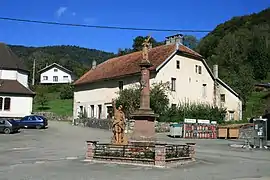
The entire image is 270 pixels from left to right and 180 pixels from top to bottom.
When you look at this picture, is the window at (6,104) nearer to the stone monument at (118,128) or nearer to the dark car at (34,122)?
the dark car at (34,122)

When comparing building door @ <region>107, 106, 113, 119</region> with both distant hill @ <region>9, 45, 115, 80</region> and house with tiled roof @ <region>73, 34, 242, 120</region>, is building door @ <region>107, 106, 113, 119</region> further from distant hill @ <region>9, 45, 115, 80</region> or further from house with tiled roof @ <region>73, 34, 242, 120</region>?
distant hill @ <region>9, 45, 115, 80</region>

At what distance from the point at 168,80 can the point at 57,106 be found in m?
33.0

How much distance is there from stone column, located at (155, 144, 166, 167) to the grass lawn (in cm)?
4997

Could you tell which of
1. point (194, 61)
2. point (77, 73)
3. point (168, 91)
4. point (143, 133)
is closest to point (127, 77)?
point (168, 91)

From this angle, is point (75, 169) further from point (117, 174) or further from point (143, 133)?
point (143, 133)

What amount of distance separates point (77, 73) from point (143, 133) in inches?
3609

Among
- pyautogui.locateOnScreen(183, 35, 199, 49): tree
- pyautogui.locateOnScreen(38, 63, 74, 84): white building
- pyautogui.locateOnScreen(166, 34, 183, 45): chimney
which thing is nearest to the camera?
pyautogui.locateOnScreen(166, 34, 183, 45): chimney

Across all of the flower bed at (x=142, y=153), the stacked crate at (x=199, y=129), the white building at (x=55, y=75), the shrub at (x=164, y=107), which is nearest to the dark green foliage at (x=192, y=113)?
the shrub at (x=164, y=107)

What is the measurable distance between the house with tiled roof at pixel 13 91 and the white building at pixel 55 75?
45.8 m

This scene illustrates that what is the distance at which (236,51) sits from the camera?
8575 cm

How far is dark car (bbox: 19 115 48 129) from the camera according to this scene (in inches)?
1801

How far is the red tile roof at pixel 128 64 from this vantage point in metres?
49.0

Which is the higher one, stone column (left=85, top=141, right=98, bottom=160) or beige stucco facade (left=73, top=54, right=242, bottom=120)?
beige stucco facade (left=73, top=54, right=242, bottom=120)

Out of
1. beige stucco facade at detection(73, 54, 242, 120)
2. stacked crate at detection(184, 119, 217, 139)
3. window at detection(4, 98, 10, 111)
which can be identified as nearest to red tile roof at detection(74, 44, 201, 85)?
beige stucco facade at detection(73, 54, 242, 120)
